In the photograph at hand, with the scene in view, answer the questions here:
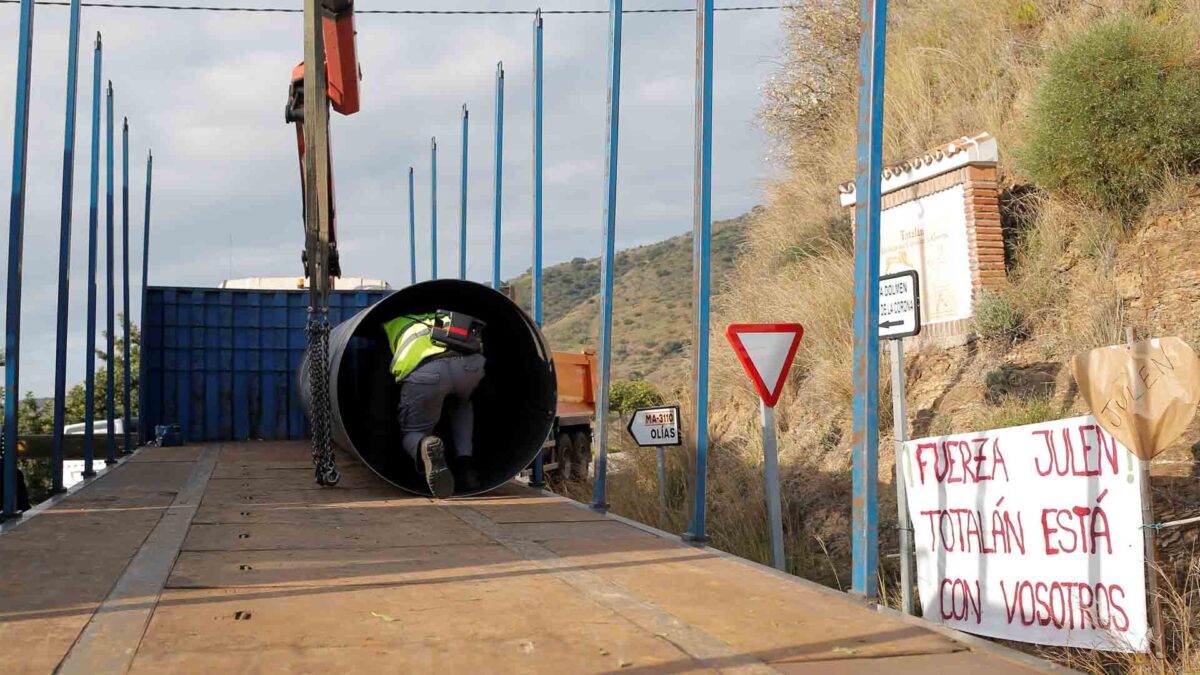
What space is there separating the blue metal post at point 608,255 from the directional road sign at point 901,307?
2290mm

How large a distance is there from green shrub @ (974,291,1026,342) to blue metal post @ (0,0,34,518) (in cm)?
969

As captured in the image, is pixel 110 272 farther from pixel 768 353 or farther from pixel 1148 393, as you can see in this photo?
pixel 1148 393

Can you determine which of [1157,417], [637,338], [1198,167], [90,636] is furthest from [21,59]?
[637,338]

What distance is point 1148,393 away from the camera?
18.7 feet

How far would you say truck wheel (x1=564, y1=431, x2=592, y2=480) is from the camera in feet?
56.5

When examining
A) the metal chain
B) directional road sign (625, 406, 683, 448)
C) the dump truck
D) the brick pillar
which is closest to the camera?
the metal chain

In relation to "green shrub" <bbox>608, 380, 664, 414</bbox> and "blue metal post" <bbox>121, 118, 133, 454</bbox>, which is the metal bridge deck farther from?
"green shrub" <bbox>608, 380, 664, 414</bbox>

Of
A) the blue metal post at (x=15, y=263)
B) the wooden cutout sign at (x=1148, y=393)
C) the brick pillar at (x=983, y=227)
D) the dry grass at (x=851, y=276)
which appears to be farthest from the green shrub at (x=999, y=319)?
the blue metal post at (x=15, y=263)

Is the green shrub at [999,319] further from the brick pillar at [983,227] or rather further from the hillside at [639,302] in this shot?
the hillside at [639,302]

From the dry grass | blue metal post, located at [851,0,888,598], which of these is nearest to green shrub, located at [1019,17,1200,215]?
the dry grass

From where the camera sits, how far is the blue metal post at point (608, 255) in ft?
30.3

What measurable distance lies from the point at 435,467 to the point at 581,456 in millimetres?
8010

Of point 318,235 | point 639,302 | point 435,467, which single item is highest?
point 639,302

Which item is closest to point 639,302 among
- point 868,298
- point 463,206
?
point 463,206
